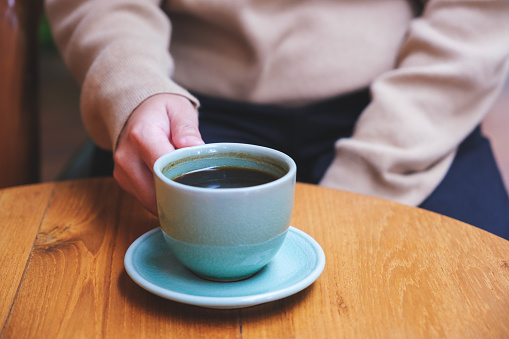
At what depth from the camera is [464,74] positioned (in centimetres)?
85

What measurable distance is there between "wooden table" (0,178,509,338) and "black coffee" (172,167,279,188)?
0.37 feet

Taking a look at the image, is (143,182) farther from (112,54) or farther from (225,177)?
(112,54)

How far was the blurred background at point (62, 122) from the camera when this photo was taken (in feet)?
8.84

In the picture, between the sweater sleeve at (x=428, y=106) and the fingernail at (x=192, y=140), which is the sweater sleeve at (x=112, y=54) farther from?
the sweater sleeve at (x=428, y=106)

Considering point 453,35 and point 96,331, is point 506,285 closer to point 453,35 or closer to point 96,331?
point 96,331

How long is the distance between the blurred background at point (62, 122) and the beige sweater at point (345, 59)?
161cm

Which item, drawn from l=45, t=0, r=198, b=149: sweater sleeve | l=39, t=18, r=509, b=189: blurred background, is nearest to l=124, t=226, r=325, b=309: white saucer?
l=45, t=0, r=198, b=149: sweater sleeve

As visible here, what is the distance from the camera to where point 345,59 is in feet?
3.00

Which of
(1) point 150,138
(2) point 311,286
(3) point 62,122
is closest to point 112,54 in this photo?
(1) point 150,138

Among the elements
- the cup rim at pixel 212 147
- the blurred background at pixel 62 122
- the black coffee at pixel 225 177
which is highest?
the cup rim at pixel 212 147

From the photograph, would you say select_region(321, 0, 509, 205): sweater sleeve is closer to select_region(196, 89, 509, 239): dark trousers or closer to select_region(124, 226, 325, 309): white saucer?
select_region(196, 89, 509, 239): dark trousers

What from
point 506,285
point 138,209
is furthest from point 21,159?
point 506,285

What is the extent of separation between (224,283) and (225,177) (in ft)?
0.34

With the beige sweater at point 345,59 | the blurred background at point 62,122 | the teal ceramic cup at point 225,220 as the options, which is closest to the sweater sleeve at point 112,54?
the beige sweater at point 345,59
